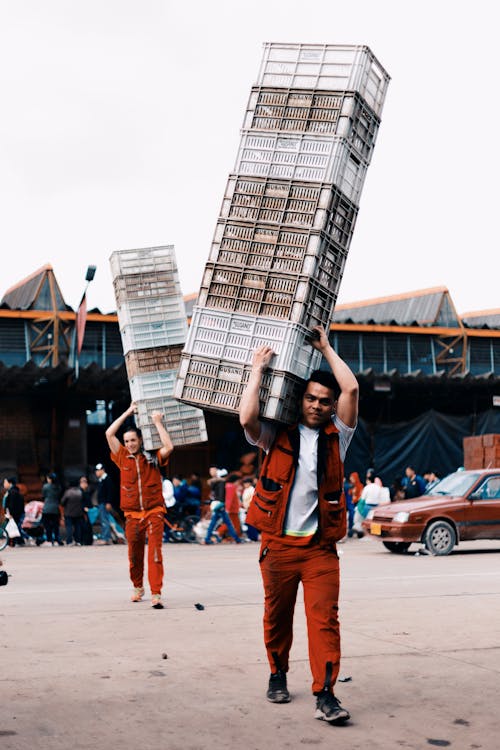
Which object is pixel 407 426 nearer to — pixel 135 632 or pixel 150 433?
pixel 150 433

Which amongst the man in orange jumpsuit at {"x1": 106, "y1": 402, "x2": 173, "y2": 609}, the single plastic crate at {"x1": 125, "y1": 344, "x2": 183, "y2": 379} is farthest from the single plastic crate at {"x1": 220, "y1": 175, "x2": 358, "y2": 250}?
the single plastic crate at {"x1": 125, "y1": 344, "x2": 183, "y2": 379}

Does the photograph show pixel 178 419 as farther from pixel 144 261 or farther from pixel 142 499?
pixel 144 261

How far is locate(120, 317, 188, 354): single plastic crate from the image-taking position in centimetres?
1159

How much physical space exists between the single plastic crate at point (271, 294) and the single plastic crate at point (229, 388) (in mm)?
441

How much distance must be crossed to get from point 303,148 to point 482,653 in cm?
399

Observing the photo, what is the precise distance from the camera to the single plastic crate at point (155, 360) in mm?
11492

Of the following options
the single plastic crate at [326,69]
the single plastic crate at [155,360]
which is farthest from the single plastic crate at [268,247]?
the single plastic crate at [155,360]

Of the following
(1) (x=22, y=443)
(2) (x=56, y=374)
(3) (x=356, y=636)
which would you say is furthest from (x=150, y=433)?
(1) (x=22, y=443)

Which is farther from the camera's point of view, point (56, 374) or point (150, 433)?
point (56, 374)

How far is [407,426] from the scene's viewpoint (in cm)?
3017

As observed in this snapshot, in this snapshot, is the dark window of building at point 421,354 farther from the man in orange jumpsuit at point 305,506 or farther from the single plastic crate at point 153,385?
the man in orange jumpsuit at point 305,506

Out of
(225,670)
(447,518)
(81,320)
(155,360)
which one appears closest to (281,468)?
(225,670)

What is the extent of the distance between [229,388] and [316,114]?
2239mm

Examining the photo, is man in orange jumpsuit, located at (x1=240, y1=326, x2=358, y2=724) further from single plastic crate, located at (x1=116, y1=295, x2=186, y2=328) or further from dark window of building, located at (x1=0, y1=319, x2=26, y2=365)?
dark window of building, located at (x1=0, y1=319, x2=26, y2=365)
